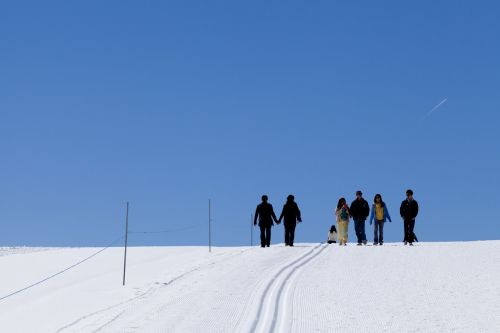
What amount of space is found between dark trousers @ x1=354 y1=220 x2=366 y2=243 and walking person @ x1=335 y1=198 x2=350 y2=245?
1.84 ft

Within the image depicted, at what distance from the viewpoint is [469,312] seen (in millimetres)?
14016

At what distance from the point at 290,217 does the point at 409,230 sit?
4.43m

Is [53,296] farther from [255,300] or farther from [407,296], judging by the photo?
[407,296]

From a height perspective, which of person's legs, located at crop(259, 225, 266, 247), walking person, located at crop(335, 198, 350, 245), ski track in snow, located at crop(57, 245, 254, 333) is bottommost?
ski track in snow, located at crop(57, 245, 254, 333)

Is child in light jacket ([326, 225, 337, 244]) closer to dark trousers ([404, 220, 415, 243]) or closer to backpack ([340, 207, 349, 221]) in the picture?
backpack ([340, 207, 349, 221])

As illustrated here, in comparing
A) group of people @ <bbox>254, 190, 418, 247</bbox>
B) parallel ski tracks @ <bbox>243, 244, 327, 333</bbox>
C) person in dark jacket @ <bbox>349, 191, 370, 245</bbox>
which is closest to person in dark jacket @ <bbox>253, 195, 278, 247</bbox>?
group of people @ <bbox>254, 190, 418, 247</bbox>

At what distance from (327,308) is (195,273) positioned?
22.5 feet

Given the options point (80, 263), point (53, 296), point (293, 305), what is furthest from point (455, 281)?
point (80, 263)

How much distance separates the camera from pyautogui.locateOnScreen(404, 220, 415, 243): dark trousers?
2912 cm

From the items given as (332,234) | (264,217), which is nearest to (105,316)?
(264,217)

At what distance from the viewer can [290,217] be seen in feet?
95.9

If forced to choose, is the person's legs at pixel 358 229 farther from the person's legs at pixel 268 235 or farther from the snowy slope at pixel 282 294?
the person's legs at pixel 268 235

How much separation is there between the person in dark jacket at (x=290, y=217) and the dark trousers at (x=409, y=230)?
3.93 metres

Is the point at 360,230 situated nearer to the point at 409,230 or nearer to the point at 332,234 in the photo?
the point at 409,230
